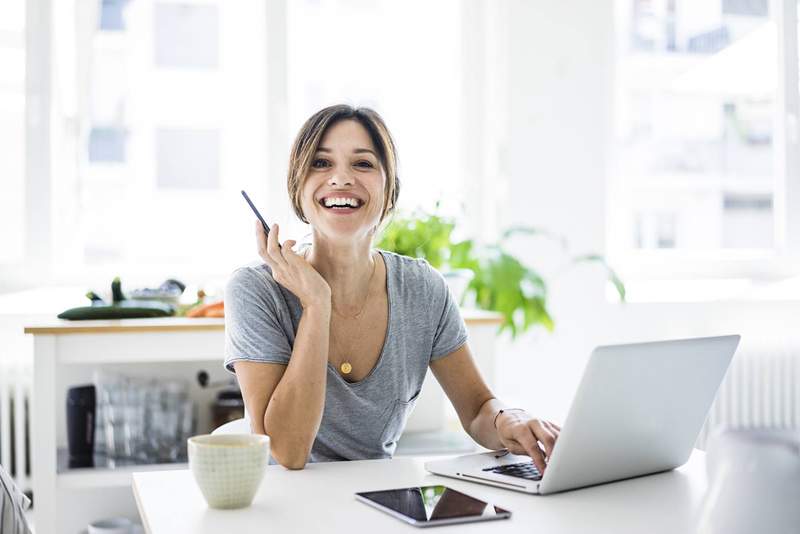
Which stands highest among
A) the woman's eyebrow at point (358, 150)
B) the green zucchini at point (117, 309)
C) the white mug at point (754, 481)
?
the woman's eyebrow at point (358, 150)

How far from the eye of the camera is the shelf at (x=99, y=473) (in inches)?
88.1

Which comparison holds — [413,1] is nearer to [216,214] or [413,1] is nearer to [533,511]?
[216,214]

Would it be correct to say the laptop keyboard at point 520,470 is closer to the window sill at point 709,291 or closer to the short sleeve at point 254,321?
the short sleeve at point 254,321

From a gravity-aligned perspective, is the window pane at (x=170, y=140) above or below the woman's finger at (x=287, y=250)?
above

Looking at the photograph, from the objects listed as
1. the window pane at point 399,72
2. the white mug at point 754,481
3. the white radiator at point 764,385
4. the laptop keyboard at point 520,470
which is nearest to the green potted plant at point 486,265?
the window pane at point 399,72

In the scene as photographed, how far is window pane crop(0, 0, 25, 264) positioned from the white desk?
2192 mm

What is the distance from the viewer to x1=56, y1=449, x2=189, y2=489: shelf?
224cm

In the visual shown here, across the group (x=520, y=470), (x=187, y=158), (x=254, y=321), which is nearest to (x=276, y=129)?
(x=187, y=158)

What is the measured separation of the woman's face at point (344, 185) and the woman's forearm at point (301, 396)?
0.21 m

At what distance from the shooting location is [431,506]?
107cm

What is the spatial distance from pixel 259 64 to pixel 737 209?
2.08 metres

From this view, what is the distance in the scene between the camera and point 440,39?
3580 millimetres

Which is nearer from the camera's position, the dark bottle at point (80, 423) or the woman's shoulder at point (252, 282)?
the woman's shoulder at point (252, 282)

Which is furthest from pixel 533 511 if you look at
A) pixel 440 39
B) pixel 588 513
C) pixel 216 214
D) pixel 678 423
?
pixel 440 39
